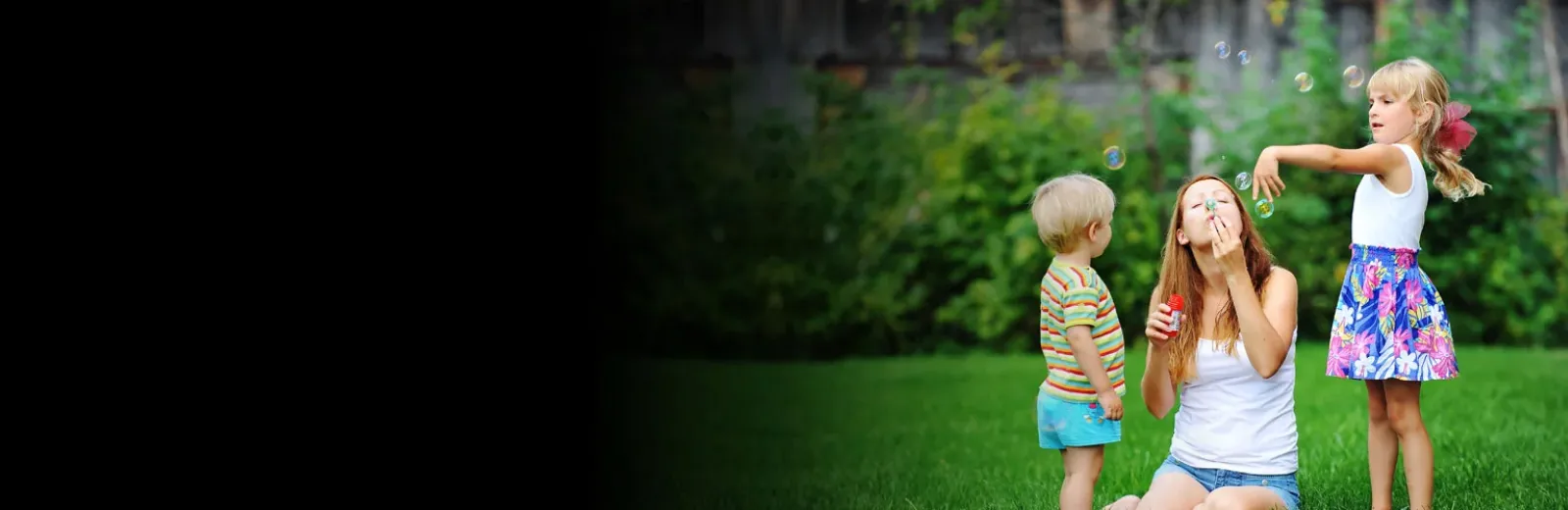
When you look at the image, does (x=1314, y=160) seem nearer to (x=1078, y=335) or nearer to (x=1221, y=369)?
(x=1221, y=369)

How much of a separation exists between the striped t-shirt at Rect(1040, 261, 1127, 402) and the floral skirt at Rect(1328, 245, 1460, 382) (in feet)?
1.72

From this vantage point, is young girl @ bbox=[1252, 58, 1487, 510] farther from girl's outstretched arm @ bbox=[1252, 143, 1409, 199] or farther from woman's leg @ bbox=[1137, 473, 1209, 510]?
woman's leg @ bbox=[1137, 473, 1209, 510]

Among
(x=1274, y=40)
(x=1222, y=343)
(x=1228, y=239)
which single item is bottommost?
(x=1222, y=343)

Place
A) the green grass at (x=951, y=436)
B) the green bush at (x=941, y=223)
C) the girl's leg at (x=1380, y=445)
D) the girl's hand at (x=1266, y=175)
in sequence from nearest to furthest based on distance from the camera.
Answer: the girl's hand at (x=1266, y=175) → the girl's leg at (x=1380, y=445) → the green grass at (x=951, y=436) → the green bush at (x=941, y=223)

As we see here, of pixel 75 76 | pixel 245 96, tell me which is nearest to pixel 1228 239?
pixel 245 96

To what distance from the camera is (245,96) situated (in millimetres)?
2414

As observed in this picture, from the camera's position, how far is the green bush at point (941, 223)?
7.14 m

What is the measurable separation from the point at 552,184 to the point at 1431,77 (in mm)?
1938

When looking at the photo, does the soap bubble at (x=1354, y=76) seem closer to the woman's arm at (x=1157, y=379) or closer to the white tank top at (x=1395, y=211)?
the white tank top at (x=1395, y=211)

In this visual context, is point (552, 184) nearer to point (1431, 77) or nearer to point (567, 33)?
point (567, 33)

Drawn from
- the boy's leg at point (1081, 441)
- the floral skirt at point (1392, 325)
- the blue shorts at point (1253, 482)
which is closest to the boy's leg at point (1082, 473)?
the boy's leg at point (1081, 441)

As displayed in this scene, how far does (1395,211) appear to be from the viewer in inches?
114

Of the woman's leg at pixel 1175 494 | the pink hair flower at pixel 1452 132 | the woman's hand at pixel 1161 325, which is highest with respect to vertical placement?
the pink hair flower at pixel 1452 132

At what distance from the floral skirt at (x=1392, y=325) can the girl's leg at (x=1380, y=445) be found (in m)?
0.10
